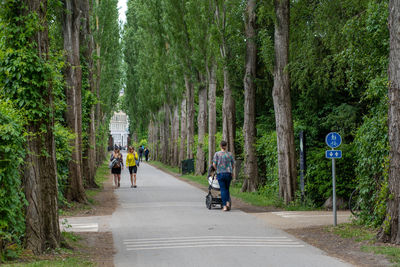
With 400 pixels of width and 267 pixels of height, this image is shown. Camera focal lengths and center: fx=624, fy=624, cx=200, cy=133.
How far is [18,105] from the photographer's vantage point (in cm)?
955

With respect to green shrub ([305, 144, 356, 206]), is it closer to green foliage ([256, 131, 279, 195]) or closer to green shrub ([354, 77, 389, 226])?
green foliage ([256, 131, 279, 195])

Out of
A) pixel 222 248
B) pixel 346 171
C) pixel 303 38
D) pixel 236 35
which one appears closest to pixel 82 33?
pixel 236 35

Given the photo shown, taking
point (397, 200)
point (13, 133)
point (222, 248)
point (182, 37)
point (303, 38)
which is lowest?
point (222, 248)

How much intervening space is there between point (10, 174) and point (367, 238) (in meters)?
6.42

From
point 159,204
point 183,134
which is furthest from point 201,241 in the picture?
point 183,134

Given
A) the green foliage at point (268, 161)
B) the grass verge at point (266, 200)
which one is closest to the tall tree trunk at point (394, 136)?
the grass verge at point (266, 200)

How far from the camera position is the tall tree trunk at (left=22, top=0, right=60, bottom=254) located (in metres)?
9.55

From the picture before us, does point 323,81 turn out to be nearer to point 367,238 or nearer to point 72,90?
point 72,90

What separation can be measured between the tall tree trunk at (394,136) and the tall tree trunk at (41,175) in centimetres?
560

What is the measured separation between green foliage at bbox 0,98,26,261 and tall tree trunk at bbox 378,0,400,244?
6.06 metres

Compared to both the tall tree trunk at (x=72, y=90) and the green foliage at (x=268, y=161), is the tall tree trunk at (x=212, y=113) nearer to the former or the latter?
the green foliage at (x=268, y=161)

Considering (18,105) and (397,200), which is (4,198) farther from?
(397,200)

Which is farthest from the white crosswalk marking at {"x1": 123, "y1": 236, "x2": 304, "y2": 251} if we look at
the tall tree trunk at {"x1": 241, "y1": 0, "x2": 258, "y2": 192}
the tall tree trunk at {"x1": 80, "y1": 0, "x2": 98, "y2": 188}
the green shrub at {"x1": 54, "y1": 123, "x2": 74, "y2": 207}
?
the tall tree trunk at {"x1": 80, "y1": 0, "x2": 98, "y2": 188}

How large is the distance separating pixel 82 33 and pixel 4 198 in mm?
16013
